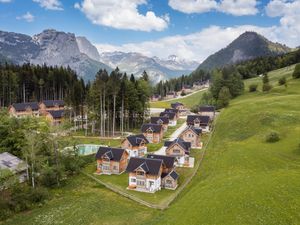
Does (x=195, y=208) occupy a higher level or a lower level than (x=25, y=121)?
lower

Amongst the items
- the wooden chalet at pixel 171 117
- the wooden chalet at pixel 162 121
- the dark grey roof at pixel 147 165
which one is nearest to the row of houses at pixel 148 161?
the dark grey roof at pixel 147 165

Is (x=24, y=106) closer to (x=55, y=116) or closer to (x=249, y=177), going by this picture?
(x=55, y=116)

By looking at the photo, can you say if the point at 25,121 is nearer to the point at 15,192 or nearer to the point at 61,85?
the point at 15,192

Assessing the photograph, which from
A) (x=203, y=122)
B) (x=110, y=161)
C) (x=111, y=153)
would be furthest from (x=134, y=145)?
(x=203, y=122)

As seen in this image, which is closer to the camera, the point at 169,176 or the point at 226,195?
the point at 226,195

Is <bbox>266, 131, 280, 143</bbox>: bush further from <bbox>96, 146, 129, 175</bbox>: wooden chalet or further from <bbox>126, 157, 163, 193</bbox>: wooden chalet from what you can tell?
<bbox>96, 146, 129, 175</bbox>: wooden chalet

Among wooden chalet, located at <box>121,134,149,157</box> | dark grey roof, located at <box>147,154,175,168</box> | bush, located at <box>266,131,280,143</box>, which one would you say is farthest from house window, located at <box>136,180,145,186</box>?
bush, located at <box>266,131,280,143</box>

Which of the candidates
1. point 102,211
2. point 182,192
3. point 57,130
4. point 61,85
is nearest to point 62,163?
point 57,130

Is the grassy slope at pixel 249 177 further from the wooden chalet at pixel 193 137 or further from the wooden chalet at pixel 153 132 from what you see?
the wooden chalet at pixel 153 132
